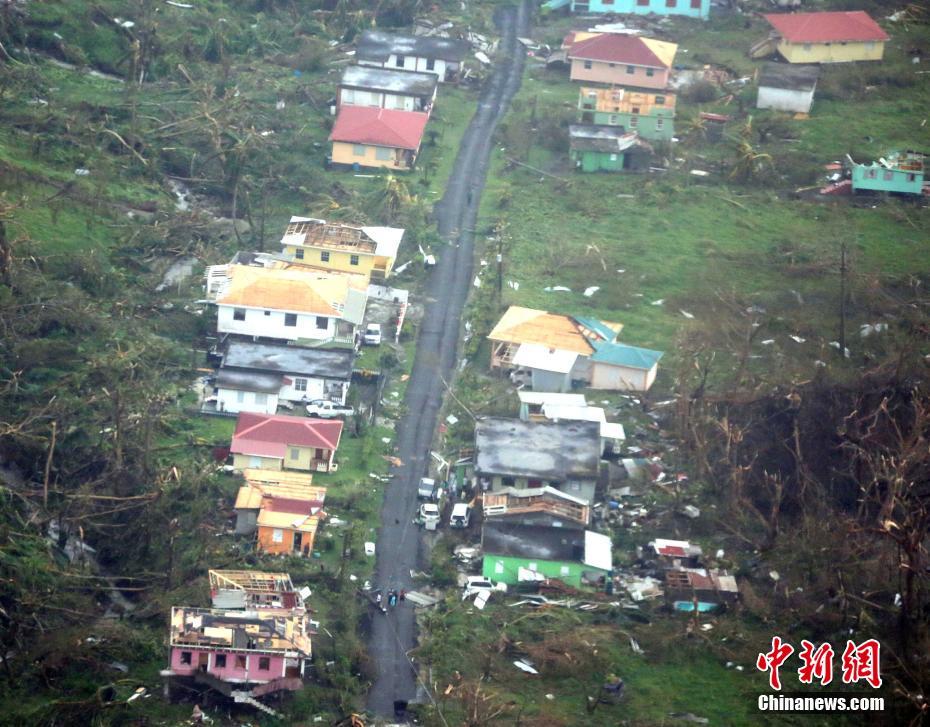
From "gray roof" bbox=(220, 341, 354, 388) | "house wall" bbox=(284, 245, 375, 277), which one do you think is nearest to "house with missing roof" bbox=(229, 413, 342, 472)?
"gray roof" bbox=(220, 341, 354, 388)

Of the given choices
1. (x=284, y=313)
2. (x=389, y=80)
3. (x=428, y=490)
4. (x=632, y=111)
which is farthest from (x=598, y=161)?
(x=428, y=490)

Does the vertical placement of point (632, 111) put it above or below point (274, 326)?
above

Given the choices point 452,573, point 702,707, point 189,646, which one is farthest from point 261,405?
point 702,707

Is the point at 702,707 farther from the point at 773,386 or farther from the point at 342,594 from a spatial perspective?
the point at 773,386

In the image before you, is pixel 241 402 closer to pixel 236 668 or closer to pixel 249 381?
pixel 249 381

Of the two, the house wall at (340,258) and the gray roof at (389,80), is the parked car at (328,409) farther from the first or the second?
the gray roof at (389,80)

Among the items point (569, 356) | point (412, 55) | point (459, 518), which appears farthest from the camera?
point (412, 55)

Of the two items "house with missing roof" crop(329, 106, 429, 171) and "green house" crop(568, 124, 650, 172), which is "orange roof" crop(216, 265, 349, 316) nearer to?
"house with missing roof" crop(329, 106, 429, 171)

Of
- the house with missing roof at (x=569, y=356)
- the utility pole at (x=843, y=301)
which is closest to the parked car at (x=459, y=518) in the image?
the house with missing roof at (x=569, y=356)
